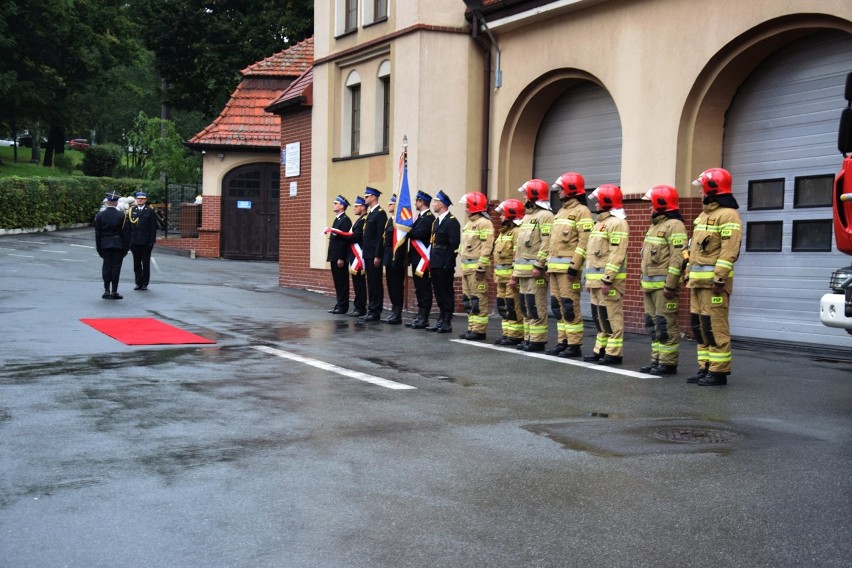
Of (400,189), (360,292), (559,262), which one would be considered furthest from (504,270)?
(360,292)

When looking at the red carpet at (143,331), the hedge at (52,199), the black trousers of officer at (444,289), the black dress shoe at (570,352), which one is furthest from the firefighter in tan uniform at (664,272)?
the hedge at (52,199)

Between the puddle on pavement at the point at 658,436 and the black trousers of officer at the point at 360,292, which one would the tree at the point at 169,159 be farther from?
the puddle on pavement at the point at 658,436

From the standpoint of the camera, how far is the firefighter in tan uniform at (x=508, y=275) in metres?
14.6

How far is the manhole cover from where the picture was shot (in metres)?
7.90

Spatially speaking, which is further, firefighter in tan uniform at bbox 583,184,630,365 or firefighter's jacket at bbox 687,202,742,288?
firefighter in tan uniform at bbox 583,184,630,365

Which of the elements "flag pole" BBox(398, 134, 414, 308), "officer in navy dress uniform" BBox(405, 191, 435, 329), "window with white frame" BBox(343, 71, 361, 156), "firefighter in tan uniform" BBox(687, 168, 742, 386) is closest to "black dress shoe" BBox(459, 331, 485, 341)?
"officer in navy dress uniform" BBox(405, 191, 435, 329)

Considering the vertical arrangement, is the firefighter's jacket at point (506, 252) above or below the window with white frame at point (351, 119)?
below

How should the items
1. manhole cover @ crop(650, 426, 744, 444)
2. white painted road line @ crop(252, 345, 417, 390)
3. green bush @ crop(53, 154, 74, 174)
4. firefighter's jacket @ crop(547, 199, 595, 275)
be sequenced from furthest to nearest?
→ green bush @ crop(53, 154, 74, 174) → firefighter's jacket @ crop(547, 199, 595, 275) → white painted road line @ crop(252, 345, 417, 390) → manhole cover @ crop(650, 426, 744, 444)

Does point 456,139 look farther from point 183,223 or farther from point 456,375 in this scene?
point 183,223

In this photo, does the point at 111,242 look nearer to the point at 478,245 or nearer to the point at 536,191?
the point at 478,245

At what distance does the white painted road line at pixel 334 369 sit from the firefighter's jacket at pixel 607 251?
3.01 metres

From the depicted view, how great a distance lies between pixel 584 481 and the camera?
6.57 meters

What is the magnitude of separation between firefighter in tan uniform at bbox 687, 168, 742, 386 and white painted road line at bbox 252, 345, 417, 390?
2996 millimetres

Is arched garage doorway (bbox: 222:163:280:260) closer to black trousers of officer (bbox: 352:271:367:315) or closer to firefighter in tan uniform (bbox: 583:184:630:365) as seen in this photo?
black trousers of officer (bbox: 352:271:367:315)
